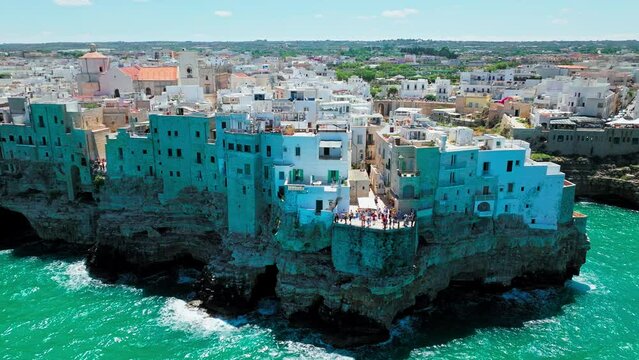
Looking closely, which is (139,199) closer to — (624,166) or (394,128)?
(394,128)

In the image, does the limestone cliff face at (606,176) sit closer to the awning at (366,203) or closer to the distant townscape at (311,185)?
the distant townscape at (311,185)

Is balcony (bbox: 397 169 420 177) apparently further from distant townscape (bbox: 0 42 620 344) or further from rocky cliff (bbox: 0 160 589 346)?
rocky cliff (bbox: 0 160 589 346)

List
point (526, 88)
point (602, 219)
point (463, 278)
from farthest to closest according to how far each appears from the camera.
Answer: point (526, 88)
point (602, 219)
point (463, 278)

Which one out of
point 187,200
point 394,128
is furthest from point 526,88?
point 187,200

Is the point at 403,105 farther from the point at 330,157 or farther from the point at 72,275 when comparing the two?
the point at 72,275

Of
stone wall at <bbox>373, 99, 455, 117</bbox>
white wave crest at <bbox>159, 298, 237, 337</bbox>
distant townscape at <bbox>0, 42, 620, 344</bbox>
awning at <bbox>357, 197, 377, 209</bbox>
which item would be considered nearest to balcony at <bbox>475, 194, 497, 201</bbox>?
distant townscape at <bbox>0, 42, 620, 344</bbox>

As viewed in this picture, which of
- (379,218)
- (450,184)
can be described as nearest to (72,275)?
(379,218)
